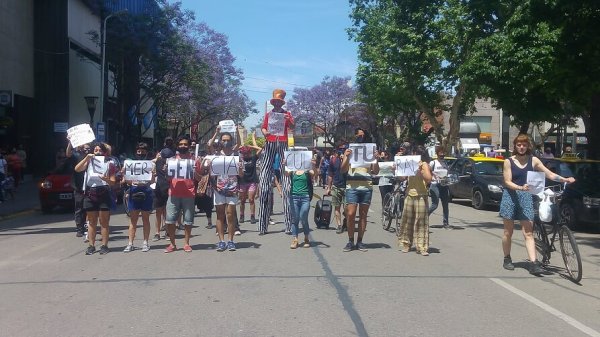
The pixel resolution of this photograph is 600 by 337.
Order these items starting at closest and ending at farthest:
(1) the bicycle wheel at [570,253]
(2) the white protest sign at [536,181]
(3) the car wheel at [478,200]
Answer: (1) the bicycle wheel at [570,253], (2) the white protest sign at [536,181], (3) the car wheel at [478,200]

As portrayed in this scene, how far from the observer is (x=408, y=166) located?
407 inches

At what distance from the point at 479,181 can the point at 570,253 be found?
11468 mm

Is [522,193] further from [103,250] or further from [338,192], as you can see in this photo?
[103,250]

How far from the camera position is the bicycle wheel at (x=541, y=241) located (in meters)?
8.76

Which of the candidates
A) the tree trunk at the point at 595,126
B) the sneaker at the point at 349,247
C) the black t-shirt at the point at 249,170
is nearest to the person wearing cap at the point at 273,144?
the sneaker at the point at 349,247

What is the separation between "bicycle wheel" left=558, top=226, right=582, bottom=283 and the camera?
799 cm

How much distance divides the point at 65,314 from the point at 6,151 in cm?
2272

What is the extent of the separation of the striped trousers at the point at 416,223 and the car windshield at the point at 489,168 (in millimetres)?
10633

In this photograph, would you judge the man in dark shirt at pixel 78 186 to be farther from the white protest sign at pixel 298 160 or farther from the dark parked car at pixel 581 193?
the dark parked car at pixel 581 193

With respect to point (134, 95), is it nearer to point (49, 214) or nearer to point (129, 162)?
point (49, 214)

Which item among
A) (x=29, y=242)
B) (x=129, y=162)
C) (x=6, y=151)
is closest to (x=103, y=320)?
(x=129, y=162)

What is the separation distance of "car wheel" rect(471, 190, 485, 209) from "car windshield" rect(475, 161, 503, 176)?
92cm

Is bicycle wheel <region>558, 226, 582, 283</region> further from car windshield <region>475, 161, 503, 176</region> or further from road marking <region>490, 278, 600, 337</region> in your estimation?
car windshield <region>475, 161, 503, 176</region>

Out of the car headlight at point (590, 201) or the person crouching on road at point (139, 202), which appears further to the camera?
the car headlight at point (590, 201)
